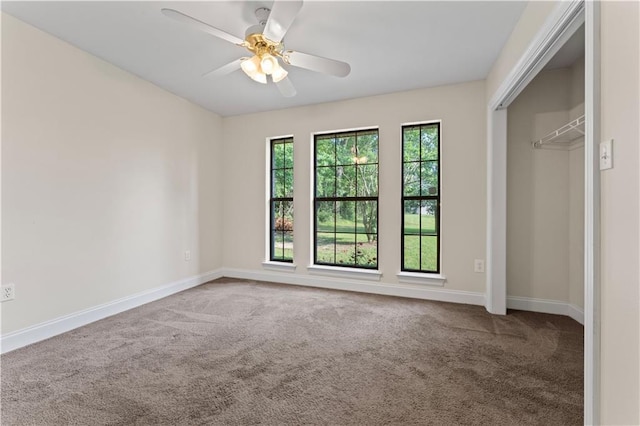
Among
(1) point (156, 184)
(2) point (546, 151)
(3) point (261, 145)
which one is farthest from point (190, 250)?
(2) point (546, 151)

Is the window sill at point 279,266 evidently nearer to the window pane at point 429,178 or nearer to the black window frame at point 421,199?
the black window frame at point 421,199

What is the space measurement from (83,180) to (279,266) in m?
2.44

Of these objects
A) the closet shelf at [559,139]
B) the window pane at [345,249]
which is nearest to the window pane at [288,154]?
the window pane at [345,249]

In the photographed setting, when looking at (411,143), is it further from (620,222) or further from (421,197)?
(620,222)

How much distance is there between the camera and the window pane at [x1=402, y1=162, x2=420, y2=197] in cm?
350

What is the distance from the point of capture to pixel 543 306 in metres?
2.96

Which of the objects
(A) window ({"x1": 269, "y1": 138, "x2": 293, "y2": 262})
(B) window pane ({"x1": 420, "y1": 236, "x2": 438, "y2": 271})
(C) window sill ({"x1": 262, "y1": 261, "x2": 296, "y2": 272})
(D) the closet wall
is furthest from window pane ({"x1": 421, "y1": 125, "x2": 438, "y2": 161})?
(C) window sill ({"x1": 262, "y1": 261, "x2": 296, "y2": 272})

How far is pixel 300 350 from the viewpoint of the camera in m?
2.19

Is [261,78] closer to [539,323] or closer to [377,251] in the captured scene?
[377,251]

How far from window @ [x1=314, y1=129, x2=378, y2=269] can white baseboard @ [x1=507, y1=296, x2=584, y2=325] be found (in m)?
1.55

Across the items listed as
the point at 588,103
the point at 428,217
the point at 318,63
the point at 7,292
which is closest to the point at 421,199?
the point at 428,217

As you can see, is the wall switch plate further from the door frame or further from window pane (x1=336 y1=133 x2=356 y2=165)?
window pane (x1=336 y1=133 x2=356 y2=165)

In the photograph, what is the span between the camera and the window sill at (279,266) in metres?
4.04

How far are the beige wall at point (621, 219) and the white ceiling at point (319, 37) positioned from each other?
1264mm
